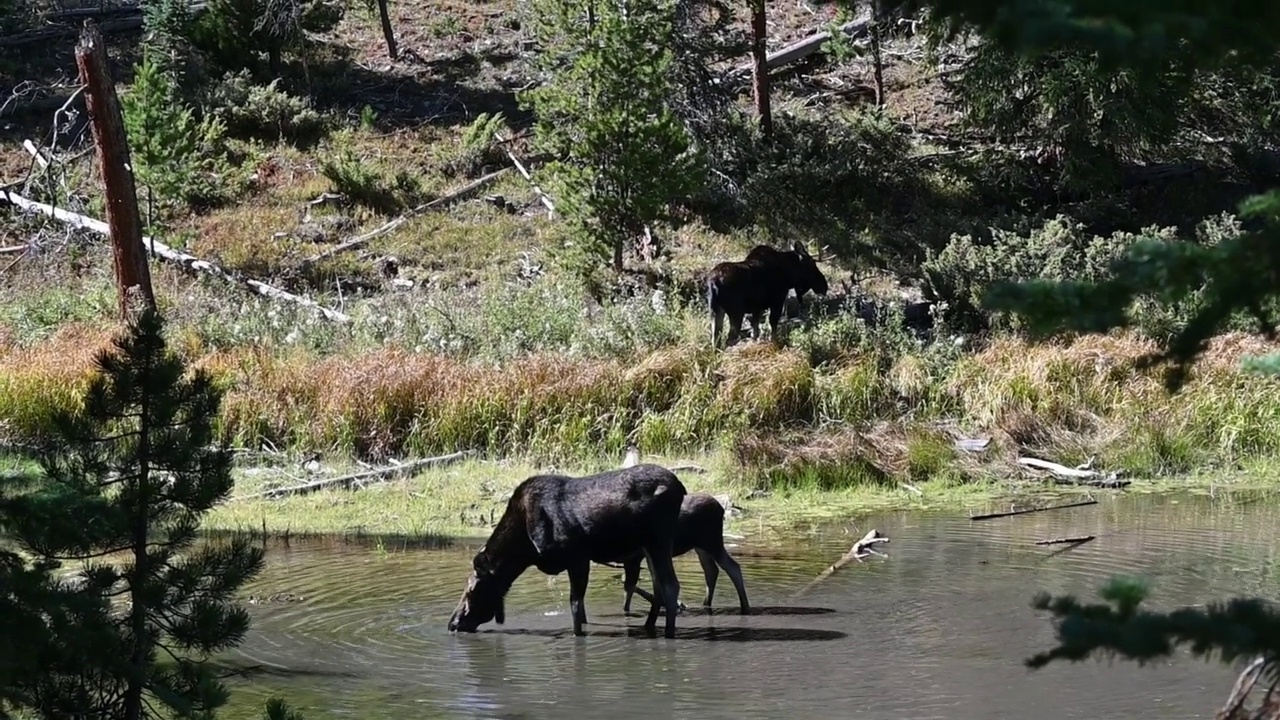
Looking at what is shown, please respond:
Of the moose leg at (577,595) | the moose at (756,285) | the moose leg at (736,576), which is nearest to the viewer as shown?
the moose leg at (577,595)

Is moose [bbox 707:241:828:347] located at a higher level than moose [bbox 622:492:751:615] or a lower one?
higher

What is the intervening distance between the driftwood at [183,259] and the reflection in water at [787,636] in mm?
10341

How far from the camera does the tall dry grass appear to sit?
18547 millimetres

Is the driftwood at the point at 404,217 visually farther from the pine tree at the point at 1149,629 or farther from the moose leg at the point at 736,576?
the pine tree at the point at 1149,629

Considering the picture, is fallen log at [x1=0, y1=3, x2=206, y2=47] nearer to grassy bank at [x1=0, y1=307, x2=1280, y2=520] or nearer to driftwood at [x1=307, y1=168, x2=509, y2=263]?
driftwood at [x1=307, y1=168, x2=509, y2=263]

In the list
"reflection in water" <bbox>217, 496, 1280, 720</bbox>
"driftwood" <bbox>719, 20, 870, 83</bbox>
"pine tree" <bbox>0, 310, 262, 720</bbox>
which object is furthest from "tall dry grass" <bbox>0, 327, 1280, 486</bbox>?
"driftwood" <bbox>719, 20, 870, 83</bbox>

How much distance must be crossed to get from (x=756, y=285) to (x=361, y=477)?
262 inches

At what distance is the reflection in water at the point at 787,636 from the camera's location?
9922 millimetres

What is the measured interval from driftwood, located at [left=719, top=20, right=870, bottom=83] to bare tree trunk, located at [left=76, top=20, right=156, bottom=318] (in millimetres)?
17387

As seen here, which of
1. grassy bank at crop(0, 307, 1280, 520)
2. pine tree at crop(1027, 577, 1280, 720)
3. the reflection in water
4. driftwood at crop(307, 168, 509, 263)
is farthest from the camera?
driftwood at crop(307, 168, 509, 263)

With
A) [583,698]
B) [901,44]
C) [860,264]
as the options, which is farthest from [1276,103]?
[583,698]

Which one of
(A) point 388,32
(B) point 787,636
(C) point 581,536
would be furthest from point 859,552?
(A) point 388,32

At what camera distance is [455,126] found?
38.1 meters

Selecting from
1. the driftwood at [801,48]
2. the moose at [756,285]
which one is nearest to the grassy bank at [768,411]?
the moose at [756,285]
